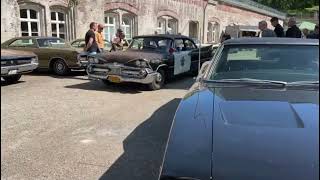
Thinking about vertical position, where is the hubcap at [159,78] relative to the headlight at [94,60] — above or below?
below

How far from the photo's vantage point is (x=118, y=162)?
459cm

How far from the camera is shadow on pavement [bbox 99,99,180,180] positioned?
165 inches

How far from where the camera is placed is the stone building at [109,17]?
15.9m

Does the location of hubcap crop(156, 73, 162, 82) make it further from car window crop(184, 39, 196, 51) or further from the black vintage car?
car window crop(184, 39, 196, 51)

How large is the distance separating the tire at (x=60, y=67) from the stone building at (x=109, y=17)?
1803mm

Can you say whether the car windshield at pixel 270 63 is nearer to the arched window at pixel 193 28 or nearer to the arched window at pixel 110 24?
the arched window at pixel 110 24

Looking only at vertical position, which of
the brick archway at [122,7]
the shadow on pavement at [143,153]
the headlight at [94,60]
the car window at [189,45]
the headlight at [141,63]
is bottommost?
the shadow on pavement at [143,153]

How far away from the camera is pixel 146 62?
30.8 ft

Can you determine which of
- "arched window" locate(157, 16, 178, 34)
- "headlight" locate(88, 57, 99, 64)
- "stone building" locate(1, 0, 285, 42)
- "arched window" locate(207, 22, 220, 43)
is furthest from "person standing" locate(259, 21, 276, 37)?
"arched window" locate(207, 22, 220, 43)

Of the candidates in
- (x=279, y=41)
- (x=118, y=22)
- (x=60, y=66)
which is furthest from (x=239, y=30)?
(x=279, y=41)

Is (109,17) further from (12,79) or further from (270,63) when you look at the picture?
(270,63)

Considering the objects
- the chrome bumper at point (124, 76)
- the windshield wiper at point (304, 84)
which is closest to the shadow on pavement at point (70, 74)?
the chrome bumper at point (124, 76)

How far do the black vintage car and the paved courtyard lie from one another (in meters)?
0.37

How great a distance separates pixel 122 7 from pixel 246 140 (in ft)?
63.7
